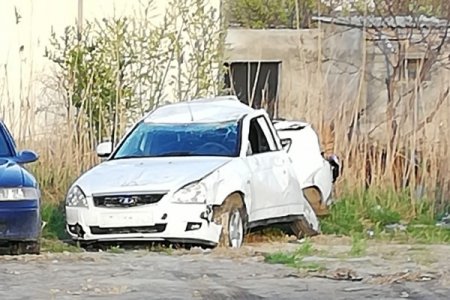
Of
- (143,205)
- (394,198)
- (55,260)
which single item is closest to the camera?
(55,260)

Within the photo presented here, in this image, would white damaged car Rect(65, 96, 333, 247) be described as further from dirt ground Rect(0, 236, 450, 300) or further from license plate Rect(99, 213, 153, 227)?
dirt ground Rect(0, 236, 450, 300)

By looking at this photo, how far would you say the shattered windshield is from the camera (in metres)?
13.4

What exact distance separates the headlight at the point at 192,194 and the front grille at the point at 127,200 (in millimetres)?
178

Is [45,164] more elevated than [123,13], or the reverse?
[123,13]

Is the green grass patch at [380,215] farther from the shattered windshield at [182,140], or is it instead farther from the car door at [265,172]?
the shattered windshield at [182,140]

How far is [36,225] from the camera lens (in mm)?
11602

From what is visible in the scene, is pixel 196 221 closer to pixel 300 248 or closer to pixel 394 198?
pixel 300 248

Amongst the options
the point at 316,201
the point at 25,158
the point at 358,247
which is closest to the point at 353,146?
the point at 316,201

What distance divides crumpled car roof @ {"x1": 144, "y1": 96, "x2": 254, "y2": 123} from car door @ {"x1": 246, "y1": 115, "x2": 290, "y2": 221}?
30cm

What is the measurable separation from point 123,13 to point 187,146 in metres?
10.4

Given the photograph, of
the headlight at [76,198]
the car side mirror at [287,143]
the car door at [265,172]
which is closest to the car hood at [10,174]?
the headlight at [76,198]

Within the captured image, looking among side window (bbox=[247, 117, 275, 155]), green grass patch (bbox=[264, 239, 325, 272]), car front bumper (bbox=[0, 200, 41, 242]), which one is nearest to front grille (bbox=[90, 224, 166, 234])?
car front bumper (bbox=[0, 200, 41, 242])

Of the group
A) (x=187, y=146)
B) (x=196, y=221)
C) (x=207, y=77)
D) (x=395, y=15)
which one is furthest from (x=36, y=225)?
(x=395, y=15)

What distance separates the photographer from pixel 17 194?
37.6 ft
